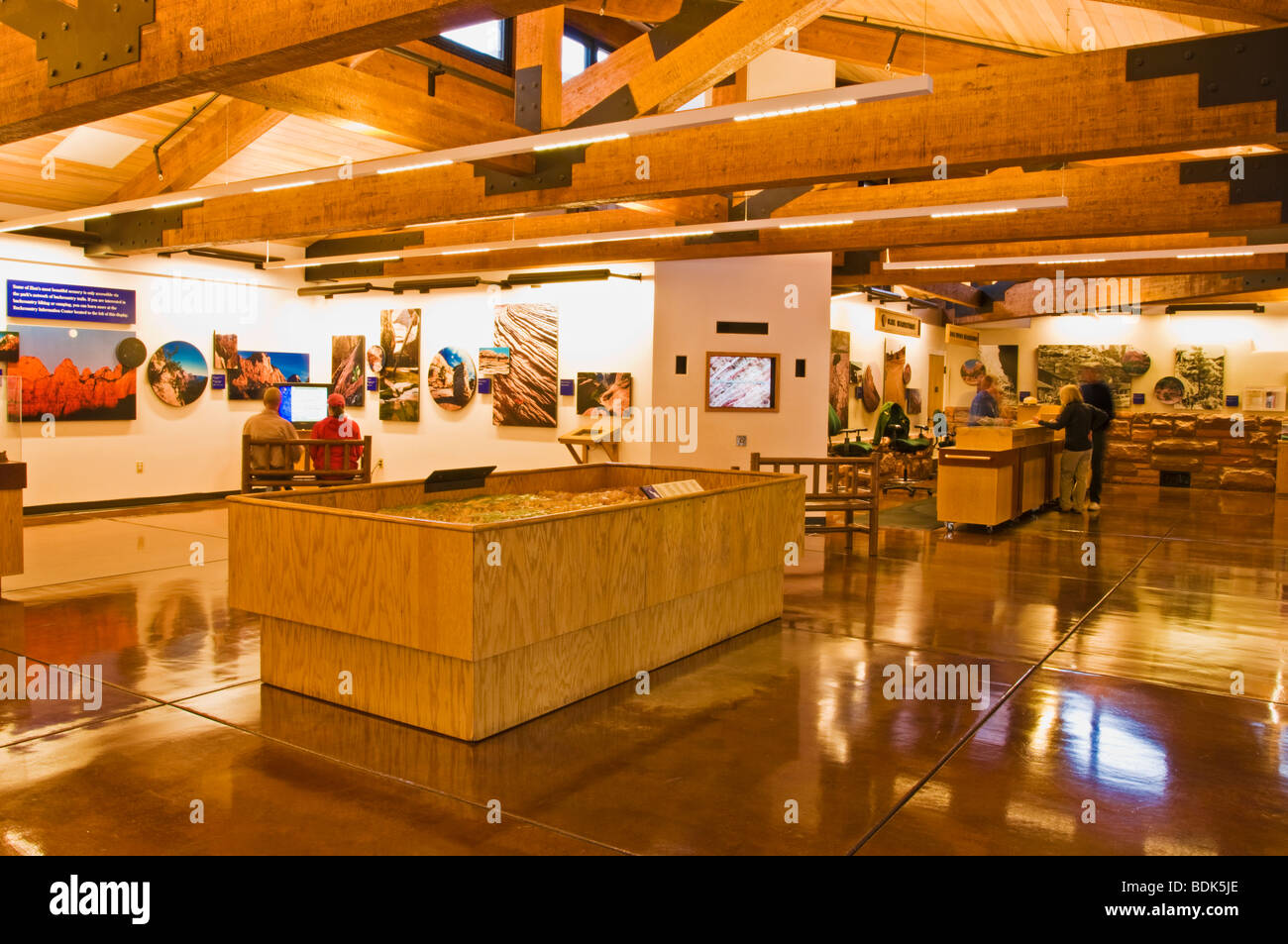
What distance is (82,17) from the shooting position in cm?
459

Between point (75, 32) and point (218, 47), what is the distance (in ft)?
3.27

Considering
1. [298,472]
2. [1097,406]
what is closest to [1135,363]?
[1097,406]

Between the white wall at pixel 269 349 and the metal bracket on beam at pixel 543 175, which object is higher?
the metal bracket on beam at pixel 543 175

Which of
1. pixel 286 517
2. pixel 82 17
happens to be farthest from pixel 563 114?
pixel 286 517

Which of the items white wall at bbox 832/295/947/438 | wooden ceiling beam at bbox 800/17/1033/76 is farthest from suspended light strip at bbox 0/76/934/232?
Result: white wall at bbox 832/295/947/438

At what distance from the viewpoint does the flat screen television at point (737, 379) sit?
1140 cm

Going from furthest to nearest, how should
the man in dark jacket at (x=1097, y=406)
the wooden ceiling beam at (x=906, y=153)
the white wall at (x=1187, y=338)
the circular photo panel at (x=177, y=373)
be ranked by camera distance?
the white wall at (x=1187, y=338)
the man in dark jacket at (x=1097, y=406)
the circular photo panel at (x=177, y=373)
the wooden ceiling beam at (x=906, y=153)

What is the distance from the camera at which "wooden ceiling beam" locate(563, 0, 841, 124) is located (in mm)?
5641

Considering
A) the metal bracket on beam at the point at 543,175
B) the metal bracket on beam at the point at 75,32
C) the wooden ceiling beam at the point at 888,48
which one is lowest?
the metal bracket on beam at the point at 75,32

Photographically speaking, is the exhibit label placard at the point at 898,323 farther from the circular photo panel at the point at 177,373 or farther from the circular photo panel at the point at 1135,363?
the circular photo panel at the point at 177,373

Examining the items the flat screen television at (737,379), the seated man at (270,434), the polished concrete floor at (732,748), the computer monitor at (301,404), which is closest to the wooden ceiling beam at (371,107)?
the polished concrete floor at (732,748)

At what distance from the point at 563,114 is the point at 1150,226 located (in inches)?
207

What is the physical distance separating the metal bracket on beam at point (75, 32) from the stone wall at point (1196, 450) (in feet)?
53.2

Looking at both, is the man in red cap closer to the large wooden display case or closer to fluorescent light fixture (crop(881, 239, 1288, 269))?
the large wooden display case
